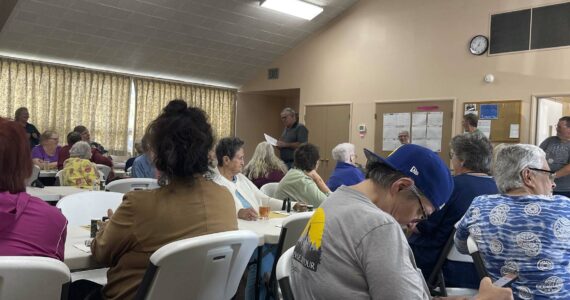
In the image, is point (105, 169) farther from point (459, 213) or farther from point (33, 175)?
point (459, 213)

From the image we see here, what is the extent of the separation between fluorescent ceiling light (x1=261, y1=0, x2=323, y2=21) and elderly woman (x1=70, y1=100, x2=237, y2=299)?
573 centimetres

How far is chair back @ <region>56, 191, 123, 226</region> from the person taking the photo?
247 cm

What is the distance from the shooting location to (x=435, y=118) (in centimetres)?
697

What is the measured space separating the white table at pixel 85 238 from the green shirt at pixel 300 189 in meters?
0.88

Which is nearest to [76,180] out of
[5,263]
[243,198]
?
[243,198]

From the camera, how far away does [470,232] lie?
2.01m

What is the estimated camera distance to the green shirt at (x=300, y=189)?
3.76 metres

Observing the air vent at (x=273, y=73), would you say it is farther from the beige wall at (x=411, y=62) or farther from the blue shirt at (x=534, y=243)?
the blue shirt at (x=534, y=243)

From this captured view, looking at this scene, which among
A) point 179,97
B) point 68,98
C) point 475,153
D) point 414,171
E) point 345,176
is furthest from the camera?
point 179,97

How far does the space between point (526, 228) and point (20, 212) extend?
5.85ft

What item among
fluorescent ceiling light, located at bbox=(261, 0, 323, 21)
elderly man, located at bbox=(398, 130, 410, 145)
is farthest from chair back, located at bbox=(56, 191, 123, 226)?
fluorescent ceiling light, located at bbox=(261, 0, 323, 21)

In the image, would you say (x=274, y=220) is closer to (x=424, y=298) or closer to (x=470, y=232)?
(x=470, y=232)

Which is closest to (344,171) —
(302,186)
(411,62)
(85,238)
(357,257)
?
(302,186)

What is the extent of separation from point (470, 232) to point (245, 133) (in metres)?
8.51
